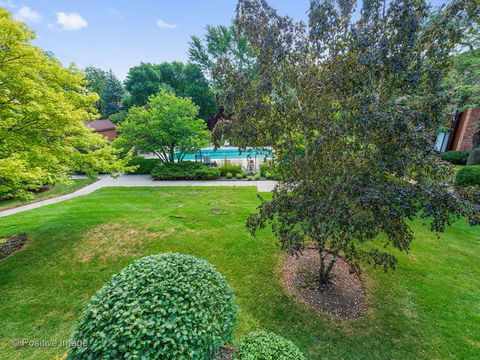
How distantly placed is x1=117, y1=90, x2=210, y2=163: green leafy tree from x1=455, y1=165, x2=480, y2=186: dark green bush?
46.4 feet

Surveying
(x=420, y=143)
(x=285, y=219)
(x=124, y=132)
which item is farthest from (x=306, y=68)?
(x=124, y=132)

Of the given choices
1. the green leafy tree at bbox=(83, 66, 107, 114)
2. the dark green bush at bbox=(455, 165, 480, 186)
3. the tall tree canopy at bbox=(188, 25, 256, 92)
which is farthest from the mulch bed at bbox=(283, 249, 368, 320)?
the green leafy tree at bbox=(83, 66, 107, 114)

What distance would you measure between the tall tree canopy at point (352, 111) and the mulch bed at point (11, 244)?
286 inches

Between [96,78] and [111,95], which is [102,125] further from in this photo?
[96,78]

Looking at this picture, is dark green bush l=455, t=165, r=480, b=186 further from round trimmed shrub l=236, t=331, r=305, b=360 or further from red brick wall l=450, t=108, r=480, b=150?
round trimmed shrub l=236, t=331, r=305, b=360

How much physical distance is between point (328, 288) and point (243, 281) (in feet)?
6.31

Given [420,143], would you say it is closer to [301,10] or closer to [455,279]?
[301,10]

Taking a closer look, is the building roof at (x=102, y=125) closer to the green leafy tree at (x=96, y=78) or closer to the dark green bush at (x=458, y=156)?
the green leafy tree at (x=96, y=78)

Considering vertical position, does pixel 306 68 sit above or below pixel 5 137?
above

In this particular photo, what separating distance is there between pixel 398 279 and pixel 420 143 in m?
4.03

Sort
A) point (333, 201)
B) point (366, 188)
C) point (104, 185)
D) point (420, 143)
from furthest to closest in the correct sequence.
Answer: point (104, 185) → point (333, 201) → point (366, 188) → point (420, 143)

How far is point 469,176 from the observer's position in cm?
1062

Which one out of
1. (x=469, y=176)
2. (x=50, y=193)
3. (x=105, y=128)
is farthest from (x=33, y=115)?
(x=105, y=128)

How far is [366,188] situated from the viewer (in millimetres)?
3246
